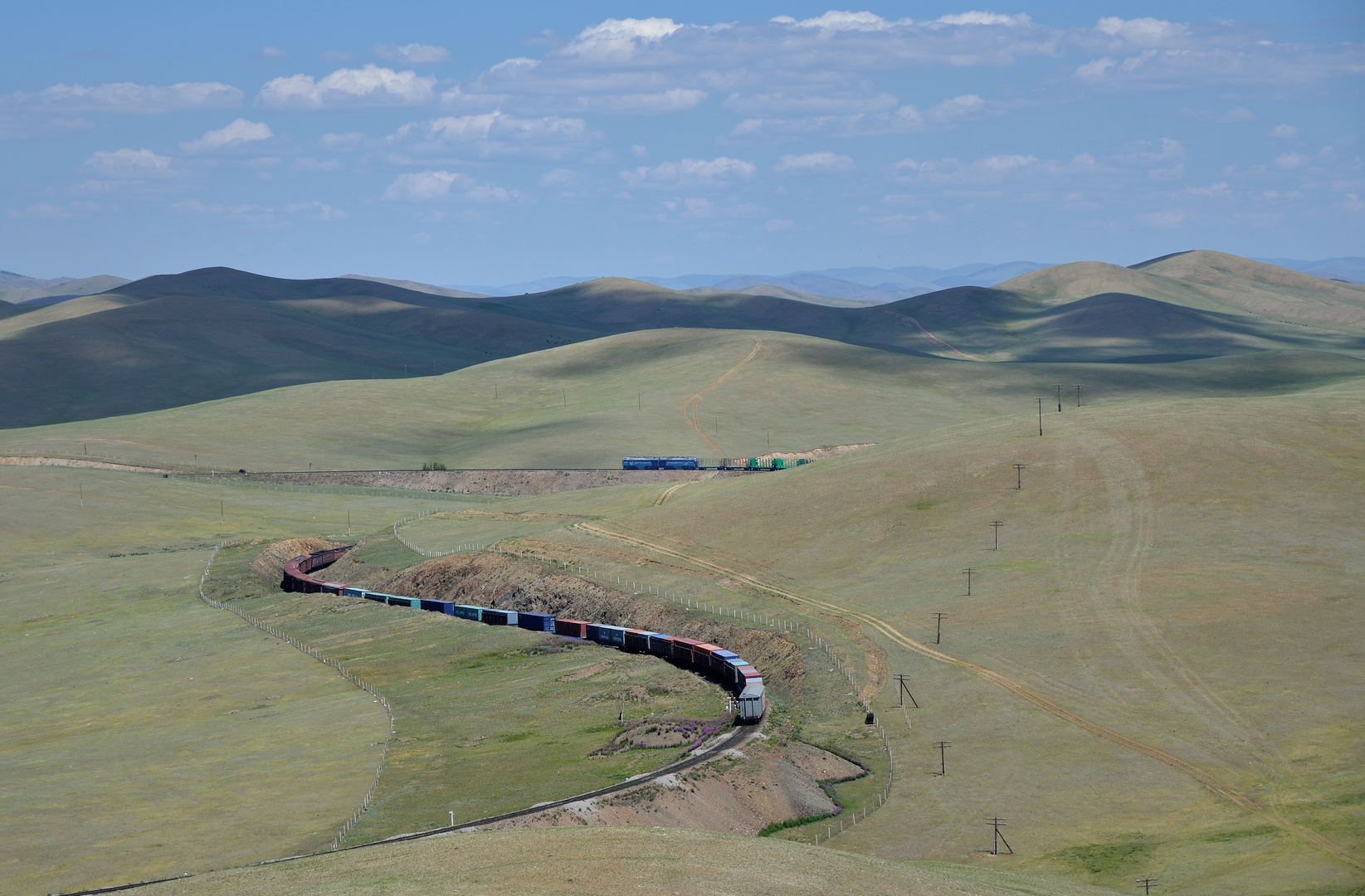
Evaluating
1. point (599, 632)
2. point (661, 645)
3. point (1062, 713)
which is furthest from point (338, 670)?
point (1062, 713)

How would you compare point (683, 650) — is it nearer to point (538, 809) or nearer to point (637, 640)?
point (637, 640)

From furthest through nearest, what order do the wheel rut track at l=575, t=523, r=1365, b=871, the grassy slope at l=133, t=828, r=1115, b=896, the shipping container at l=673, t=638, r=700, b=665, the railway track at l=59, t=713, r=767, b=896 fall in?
the shipping container at l=673, t=638, r=700, b=665
the wheel rut track at l=575, t=523, r=1365, b=871
the railway track at l=59, t=713, r=767, b=896
the grassy slope at l=133, t=828, r=1115, b=896

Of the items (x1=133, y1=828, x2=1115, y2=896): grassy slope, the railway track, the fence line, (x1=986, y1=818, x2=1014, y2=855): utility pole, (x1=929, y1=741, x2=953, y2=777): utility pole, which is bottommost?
the fence line

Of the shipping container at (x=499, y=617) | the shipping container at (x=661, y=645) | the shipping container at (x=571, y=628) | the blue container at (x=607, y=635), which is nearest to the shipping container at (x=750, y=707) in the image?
the shipping container at (x=661, y=645)

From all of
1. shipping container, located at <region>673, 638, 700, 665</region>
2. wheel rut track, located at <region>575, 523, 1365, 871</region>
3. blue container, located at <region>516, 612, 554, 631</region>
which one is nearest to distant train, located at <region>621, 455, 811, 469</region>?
wheel rut track, located at <region>575, 523, 1365, 871</region>

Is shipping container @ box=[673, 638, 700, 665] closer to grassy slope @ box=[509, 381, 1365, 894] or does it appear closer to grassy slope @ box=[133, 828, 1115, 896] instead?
grassy slope @ box=[509, 381, 1365, 894]

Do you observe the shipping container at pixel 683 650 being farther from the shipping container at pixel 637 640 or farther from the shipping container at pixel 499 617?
the shipping container at pixel 499 617
